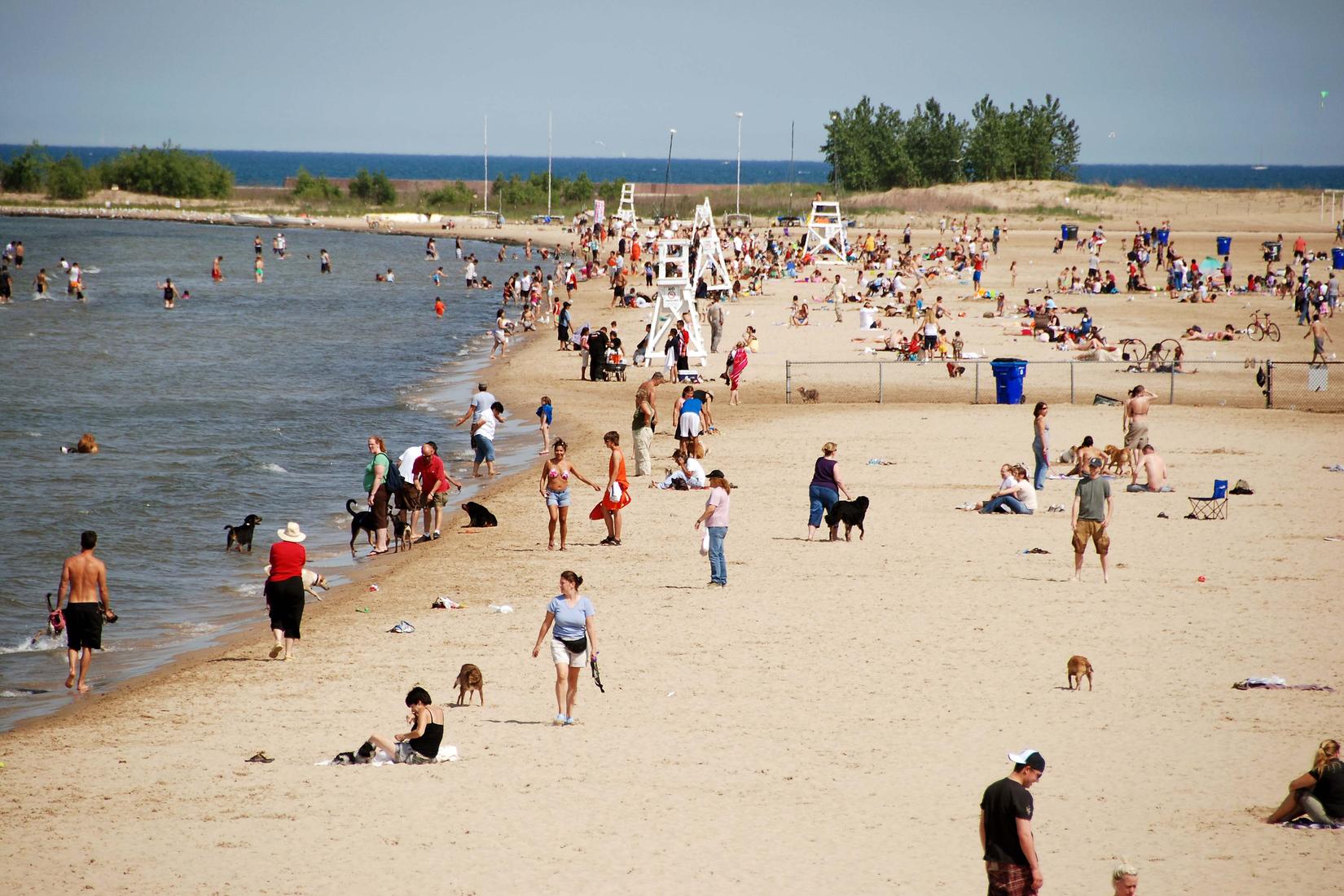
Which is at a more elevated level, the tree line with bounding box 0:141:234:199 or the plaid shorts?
the tree line with bounding box 0:141:234:199

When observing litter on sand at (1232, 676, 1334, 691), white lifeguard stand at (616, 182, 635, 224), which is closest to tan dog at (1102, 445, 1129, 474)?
litter on sand at (1232, 676, 1334, 691)

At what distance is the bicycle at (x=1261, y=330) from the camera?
36125mm

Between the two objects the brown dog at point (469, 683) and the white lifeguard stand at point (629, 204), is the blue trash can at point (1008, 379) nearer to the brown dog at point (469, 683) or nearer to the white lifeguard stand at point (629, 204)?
the brown dog at point (469, 683)

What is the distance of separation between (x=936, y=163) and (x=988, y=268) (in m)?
47.5

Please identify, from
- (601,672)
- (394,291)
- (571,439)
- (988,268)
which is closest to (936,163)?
(988,268)

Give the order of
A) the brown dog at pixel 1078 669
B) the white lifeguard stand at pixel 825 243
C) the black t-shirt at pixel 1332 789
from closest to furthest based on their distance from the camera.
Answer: the black t-shirt at pixel 1332 789, the brown dog at pixel 1078 669, the white lifeguard stand at pixel 825 243

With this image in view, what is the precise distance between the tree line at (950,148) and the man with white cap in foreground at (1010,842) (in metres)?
94.1

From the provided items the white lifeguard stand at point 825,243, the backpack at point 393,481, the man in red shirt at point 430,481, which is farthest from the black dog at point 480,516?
the white lifeguard stand at point 825,243

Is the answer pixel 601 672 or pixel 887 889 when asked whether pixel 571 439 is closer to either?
pixel 601 672

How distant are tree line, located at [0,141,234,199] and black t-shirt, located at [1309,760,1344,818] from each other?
121849mm

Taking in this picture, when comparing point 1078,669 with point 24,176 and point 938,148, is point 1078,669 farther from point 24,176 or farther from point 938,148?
point 24,176

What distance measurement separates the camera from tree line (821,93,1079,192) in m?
99.2

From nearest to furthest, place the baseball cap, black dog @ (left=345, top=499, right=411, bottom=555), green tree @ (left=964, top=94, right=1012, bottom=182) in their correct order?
the baseball cap < black dog @ (left=345, top=499, right=411, bottom=555) < green tree @ (left=964, top=94, right=1012, bottom=182)

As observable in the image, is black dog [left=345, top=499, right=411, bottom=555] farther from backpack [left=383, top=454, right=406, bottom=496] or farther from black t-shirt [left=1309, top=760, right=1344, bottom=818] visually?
black t-shirt [left=1309, top=760, right=1344, bottom=818]
